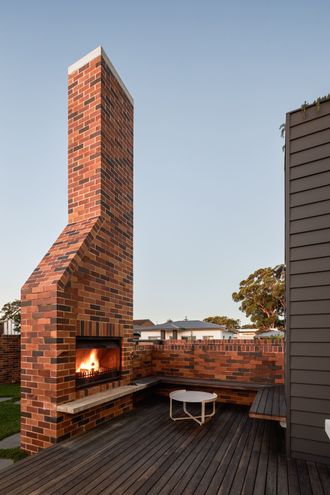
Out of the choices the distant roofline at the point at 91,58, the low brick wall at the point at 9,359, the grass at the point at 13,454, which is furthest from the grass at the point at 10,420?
the distant roofline at the point at 91,58

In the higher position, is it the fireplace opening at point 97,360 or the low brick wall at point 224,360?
the fireplace opening at point 97,360

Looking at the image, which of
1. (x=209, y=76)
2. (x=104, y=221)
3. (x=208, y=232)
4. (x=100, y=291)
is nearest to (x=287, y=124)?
(x=104, y=221)

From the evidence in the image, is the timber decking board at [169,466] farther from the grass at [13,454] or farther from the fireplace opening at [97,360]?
the fireplace opening at [97,360]

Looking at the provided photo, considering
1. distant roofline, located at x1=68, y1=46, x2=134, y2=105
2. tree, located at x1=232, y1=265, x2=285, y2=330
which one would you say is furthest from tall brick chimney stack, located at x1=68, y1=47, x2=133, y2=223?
tree, located at x1=232, y1=265, x2=285, y2=330

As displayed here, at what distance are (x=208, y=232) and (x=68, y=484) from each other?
15758 millimetres

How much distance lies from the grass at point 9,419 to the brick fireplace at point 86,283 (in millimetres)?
957

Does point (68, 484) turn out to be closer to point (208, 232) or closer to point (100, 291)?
point (100, 291)

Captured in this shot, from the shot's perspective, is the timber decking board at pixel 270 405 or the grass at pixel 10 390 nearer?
the timber decking board at pixel 270 405

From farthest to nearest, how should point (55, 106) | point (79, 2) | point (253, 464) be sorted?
point (55, 106), point (79, 2), point (253, 464)

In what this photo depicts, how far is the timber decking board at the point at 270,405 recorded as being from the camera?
9.53 feet

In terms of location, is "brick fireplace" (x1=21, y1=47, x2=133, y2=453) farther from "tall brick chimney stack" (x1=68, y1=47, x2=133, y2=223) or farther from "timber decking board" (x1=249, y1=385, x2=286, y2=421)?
"timber decking board" (x1=249, y1=385, x2=286, y2=421)

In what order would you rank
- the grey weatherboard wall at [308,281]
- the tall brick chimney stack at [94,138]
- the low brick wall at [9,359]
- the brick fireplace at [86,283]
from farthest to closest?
the low brick wall at [9,359] → the tall brick chimney stack at [94,138] → the brick fireplace at [86,283] → the grey weatherboard wall at [308,281]

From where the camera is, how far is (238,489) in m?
2.14

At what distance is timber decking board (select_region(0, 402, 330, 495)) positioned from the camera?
215 cm
